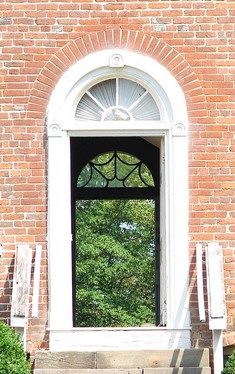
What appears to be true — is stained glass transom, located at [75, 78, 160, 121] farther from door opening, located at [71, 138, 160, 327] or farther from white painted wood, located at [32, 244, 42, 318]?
door opening, located at [71, 138, 160, 327]

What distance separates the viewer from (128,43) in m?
10.7

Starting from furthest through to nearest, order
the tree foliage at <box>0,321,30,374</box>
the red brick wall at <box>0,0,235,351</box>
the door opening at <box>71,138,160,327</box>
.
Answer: the door opening at <box>71,138,160,327</box>, the red brick wall at <box>0,0,235,351</box>, the tree foliage at <box>0,321,30,374</box>

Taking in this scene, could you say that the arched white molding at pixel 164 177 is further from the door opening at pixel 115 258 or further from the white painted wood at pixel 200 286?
the door opening at pixel 115 258

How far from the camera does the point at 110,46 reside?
1064 centimetres

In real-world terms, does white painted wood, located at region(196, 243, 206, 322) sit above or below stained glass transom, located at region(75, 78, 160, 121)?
below

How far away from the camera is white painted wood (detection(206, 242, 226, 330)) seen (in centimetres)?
967

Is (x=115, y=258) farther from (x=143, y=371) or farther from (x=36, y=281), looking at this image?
(x=143, y=371)

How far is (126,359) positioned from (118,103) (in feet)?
8.75

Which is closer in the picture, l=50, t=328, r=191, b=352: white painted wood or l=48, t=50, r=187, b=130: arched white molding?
l=50, t=328, r=191, b=352: white painted wood

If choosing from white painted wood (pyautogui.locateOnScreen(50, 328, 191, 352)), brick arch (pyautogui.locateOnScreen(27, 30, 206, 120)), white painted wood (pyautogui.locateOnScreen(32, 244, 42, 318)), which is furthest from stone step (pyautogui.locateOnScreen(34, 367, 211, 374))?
brick arch (pyautogui.locateOnScreen(27, 30, 206, 120))

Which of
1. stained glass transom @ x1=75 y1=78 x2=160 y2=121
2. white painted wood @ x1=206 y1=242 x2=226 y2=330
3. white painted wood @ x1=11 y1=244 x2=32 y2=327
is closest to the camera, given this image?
white painted wood @ x1=206 y1=242 x2=226 y2=330

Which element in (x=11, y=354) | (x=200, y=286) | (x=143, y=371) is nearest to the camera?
(x=11, y=354)

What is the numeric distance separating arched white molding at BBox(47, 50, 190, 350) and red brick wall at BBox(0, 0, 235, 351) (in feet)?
0.33

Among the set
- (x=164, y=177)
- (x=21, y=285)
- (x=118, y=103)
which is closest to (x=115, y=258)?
(x=164, y=177)
